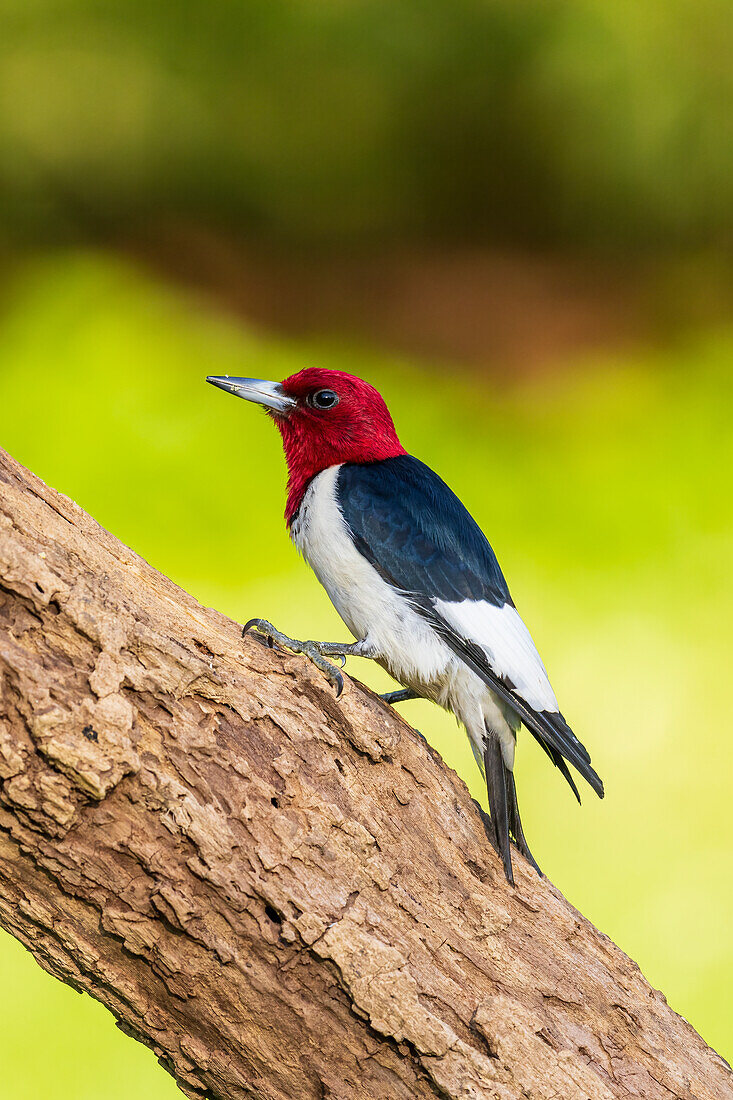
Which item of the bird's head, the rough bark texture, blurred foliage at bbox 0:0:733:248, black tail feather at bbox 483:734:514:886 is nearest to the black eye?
the bird's head

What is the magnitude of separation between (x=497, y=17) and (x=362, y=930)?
257 cm

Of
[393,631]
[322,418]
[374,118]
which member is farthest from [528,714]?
[374,118]

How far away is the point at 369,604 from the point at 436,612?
11cm

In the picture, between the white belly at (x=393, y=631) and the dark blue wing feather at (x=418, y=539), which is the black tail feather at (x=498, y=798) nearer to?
the white belly at (x=393, y=631)

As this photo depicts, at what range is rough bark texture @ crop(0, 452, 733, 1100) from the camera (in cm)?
113

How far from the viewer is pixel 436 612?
157 cm

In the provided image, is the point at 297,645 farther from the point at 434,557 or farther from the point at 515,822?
the point at 515,822

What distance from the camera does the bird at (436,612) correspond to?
1.54m

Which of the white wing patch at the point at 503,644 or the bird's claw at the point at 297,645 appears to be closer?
the bird's claw at the point at 297,645

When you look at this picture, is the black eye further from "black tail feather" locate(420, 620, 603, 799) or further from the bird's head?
"black tail feather" locate(420, 620, 603, 799)

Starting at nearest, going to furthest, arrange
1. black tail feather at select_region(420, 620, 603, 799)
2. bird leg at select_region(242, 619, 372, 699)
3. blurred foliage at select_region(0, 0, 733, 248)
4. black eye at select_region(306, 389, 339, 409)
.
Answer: bird leg at select_region(242, 619, 372, 699)
black tail feather at select_region(420, 620, 603, 799)
black eye at select_region(306, 389, 339, 409)
blurred foliage at select_region(0, 0, 733, 248)

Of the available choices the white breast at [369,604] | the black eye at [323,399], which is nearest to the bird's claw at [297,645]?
the white breast at [369,604]

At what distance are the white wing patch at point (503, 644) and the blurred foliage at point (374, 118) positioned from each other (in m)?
1.84

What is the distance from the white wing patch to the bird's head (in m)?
0.36
